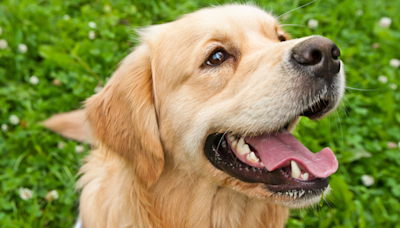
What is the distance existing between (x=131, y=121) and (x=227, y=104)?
78cm

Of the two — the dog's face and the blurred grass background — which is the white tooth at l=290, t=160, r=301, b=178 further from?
the blurred grass background

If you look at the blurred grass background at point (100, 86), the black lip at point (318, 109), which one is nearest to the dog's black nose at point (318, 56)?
the black lip at point (318, 109)

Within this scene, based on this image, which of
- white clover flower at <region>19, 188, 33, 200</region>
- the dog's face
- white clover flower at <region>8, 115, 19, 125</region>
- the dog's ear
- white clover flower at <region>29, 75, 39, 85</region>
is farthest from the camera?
white clover flower at <region>29, 75, 39, 85</region>

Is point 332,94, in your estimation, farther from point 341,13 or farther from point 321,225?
point 341,13

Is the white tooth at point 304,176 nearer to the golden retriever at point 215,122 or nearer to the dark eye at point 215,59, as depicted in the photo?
the golden retriever at point 215,122

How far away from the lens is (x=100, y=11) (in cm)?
513

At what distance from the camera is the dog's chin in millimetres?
2135

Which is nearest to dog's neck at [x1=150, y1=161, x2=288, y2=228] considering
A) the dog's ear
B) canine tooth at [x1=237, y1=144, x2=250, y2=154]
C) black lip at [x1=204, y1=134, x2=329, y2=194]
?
black lip at [x1=204, y1=134, x2=329, y2=194]

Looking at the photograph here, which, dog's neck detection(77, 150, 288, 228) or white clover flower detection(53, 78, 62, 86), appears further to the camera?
white clover flower detection(53, 78, 62, 86)

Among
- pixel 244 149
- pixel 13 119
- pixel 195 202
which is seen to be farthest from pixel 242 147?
pixel 13 119

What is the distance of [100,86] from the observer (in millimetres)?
4375

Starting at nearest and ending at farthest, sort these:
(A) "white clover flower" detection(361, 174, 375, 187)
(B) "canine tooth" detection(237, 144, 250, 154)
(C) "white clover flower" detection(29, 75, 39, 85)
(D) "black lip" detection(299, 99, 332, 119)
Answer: (D) "black lip" detection(299, 99, 332, 119) < (B) "canine tooth" detection(237, 144, 250, 154) < (A) "white clover flower" detection(361, 174, 375, 187) < (C) "white clover flower" detection(29, 75, 39, 85)

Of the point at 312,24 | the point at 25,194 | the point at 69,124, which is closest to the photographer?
the point at 25,194

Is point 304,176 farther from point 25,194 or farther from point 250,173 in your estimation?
point 25,194
